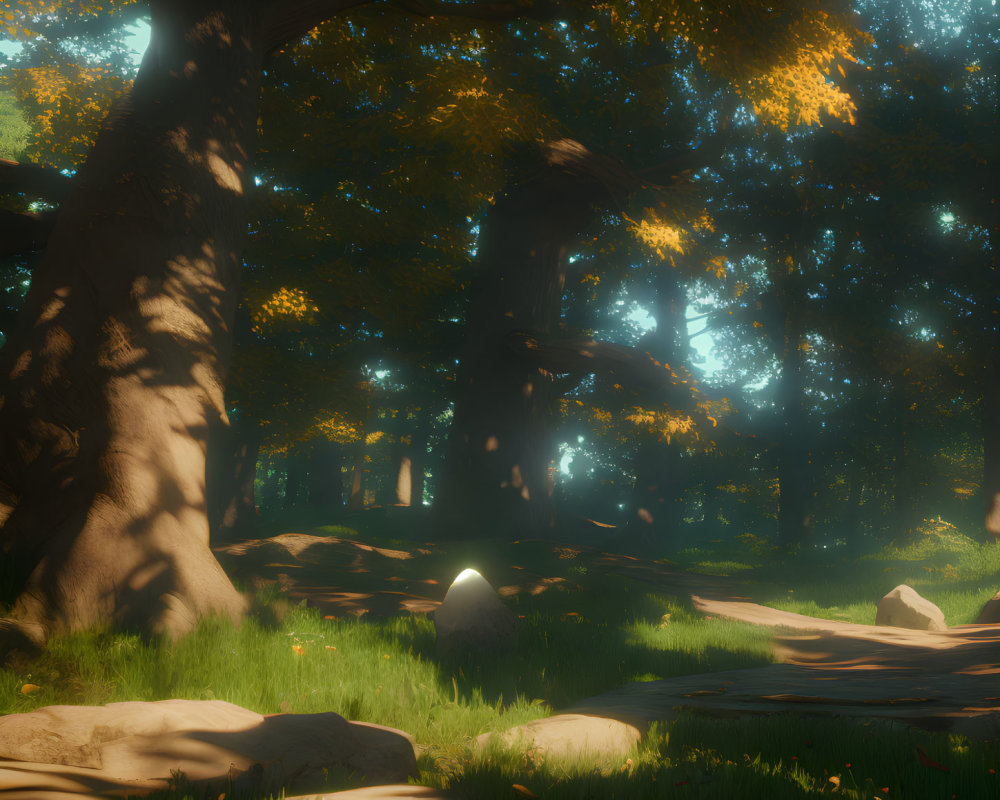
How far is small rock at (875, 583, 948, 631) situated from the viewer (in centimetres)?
951

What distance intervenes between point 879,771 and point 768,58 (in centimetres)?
839

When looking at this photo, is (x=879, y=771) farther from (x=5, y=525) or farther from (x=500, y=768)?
(x=5, y=525)

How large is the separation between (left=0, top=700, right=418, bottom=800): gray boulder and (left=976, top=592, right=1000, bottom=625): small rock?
9.62 metres

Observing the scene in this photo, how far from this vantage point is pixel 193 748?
9.61ft

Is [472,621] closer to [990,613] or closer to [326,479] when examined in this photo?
[990,613]

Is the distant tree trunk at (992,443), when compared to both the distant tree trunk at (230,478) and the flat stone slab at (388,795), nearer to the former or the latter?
the distant tree trunk at (230,478)

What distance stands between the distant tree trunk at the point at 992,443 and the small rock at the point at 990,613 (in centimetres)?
857

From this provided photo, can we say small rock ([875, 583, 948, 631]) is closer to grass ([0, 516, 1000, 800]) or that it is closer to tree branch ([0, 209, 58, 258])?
grass ([0, 516, 1000, 800])

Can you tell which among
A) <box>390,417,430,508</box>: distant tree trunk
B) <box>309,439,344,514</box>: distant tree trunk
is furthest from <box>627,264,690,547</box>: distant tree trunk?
<box>309,439,344,514</box>: distant tree trunk

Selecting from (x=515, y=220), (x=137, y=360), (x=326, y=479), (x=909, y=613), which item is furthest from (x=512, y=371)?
(x=326, y=479)

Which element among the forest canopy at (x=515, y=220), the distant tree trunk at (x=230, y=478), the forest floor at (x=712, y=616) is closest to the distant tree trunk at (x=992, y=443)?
the forest canopy at (x=515, y=220)

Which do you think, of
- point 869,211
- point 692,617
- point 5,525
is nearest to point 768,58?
point 692,617

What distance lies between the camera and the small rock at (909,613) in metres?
9.51

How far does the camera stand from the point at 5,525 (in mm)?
5539
